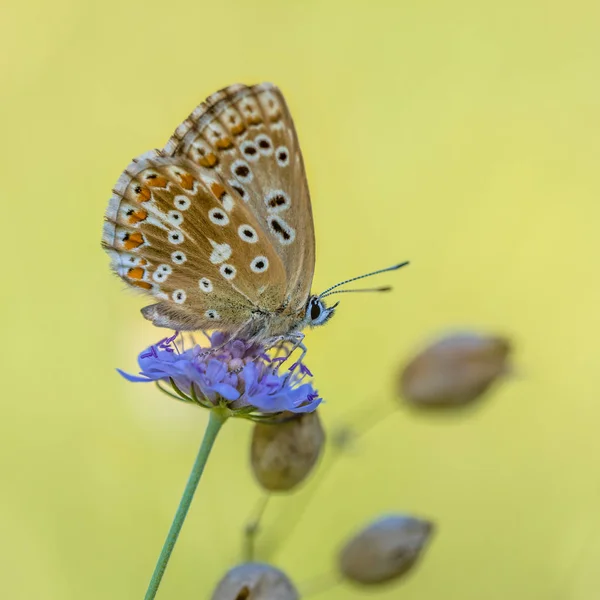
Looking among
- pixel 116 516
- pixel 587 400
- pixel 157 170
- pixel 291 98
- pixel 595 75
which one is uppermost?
pixel 595 75

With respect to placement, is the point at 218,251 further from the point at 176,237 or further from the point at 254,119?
the point at 254,119

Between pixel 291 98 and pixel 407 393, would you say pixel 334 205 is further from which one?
pixel 407 393

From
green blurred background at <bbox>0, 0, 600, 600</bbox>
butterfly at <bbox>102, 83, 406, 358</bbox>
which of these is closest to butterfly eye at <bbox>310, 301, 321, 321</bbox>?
butterfly at <bbox>102, 83, 406, 358</bbox>

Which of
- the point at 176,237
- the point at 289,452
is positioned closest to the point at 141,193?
the point at 176,237

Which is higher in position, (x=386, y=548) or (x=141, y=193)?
(x=141, y=193)

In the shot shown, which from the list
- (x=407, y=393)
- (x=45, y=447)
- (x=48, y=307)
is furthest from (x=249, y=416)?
(x=48, y=307)

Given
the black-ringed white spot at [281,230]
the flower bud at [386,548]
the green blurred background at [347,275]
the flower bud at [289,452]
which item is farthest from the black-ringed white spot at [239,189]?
the flower bud at [386,548]
